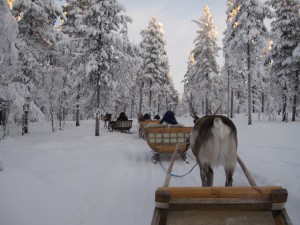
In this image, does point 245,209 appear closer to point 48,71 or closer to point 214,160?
point 214,160

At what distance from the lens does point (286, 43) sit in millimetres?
24125

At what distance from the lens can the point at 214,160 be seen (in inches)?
170

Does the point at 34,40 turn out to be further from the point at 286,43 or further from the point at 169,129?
the point at 286,43

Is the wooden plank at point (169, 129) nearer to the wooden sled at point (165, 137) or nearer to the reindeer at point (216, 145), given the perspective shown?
the wooden sled at point (165, 137)

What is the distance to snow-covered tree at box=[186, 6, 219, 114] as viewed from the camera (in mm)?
34125

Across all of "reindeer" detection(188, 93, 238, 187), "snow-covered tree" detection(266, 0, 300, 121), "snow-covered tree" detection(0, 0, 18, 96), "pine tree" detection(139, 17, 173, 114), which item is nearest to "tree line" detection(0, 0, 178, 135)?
"snow-covered tree" detection(0, 0, 18, 96)

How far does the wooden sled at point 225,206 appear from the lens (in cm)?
267

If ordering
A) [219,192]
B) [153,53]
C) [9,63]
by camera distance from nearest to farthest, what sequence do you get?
[219,192], [9,63], [153,53]

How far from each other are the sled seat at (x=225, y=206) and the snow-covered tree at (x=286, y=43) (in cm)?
2430

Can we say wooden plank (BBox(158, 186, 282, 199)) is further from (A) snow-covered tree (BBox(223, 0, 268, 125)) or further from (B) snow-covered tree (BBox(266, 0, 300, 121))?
(B) snow-covered tree (BBox(266, 0, 300, 121))

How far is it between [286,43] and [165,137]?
2075cm

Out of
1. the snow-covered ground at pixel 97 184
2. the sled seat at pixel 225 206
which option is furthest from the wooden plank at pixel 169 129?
the sled seat at pixel 225 206

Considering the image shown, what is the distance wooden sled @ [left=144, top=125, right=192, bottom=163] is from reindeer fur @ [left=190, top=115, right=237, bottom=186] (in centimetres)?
483

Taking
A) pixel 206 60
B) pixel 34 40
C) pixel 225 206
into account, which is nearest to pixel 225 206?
pixel 225 206
